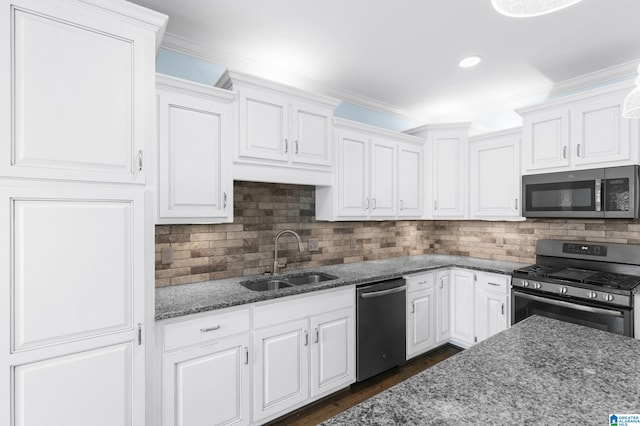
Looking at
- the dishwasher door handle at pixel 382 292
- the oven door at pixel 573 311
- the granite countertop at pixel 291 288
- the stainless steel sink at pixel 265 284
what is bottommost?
the oven door at pixel 573 311

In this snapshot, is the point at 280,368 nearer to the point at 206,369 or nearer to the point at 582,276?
the point at 206,369

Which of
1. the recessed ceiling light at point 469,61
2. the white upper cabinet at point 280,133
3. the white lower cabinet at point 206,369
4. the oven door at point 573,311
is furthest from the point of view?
the recessed ceiling light at point 469,61

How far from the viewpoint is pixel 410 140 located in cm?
366

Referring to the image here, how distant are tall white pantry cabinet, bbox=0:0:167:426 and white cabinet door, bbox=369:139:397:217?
213 centimetres

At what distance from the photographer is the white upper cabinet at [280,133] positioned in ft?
7.92

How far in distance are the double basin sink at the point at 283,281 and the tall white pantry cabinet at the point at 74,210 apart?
103 cm

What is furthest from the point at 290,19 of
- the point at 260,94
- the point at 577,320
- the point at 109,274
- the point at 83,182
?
the point at 577,320

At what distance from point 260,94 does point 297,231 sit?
4.09ft

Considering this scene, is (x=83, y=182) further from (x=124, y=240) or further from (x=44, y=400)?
(x=44, y=400)

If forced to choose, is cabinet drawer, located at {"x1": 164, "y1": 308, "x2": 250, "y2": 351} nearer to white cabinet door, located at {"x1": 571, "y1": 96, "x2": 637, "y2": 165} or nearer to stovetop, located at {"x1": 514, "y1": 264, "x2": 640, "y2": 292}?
stovetop, located at {"x1": 514, "y1": 264, "x2": 640, "y2": 292}

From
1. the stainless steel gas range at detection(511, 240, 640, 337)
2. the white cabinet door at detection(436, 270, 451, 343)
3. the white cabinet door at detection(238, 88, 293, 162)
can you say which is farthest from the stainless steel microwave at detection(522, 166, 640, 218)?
the white cabinet door at detection(238, 88, 293, 162)

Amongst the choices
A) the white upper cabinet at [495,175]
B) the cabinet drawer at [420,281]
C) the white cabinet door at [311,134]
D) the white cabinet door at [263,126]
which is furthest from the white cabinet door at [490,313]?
the white cabinet door at [263,126]

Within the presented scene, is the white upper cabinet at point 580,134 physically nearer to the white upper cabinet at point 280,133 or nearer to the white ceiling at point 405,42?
the white ceiling at point 405,42

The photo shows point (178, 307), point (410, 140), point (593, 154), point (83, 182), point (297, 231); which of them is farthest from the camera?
point (410, 140)
